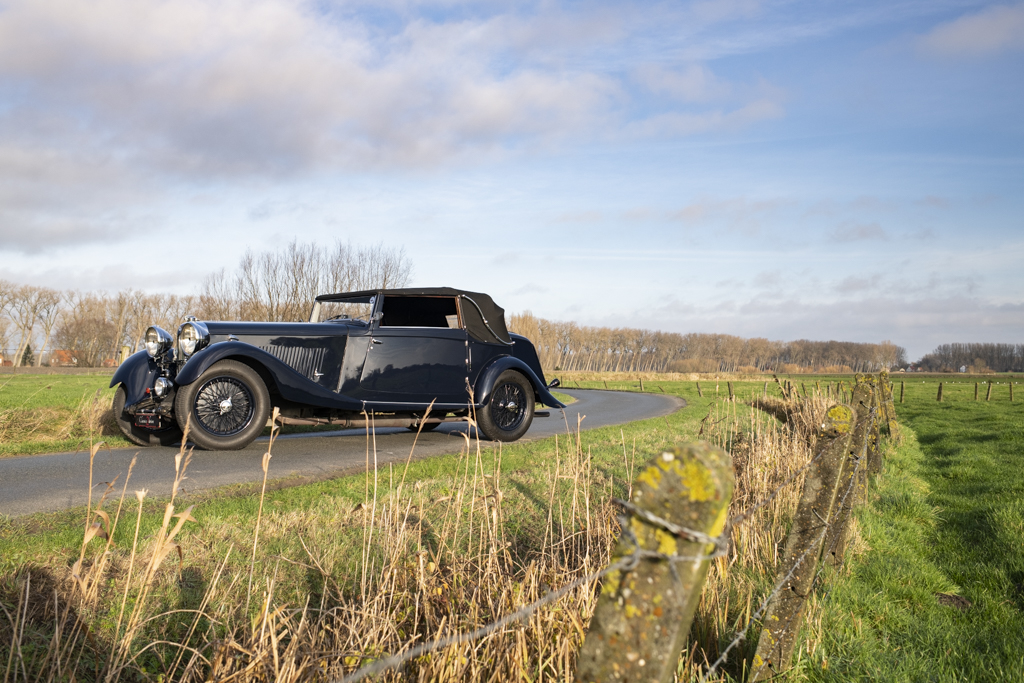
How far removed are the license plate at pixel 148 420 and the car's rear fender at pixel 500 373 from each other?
371cm

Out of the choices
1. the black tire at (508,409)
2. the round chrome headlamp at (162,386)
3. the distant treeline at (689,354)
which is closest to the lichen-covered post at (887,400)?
the black tire at (508,409)

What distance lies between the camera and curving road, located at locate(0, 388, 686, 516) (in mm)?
5191

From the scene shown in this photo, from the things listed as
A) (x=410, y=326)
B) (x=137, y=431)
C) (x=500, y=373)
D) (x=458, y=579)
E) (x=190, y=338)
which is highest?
(x=410, y=326)

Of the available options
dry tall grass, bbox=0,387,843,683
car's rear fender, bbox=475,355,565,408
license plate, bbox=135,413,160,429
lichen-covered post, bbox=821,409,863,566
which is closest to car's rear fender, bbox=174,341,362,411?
license plate, bbox=135,413,160,429

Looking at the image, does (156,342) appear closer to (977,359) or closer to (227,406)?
(227,406)

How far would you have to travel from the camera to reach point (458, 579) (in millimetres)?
3291

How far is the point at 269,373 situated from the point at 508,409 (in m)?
3.28

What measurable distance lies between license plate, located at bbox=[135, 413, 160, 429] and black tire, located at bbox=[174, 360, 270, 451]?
0.36m

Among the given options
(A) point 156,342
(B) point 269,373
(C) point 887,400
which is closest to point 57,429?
(A) point 156,342

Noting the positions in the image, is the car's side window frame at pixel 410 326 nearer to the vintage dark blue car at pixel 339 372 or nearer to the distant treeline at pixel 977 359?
the vintage dark blue car at pixel 339 372

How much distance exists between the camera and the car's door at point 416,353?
8.34m

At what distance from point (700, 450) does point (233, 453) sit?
674 centimetres

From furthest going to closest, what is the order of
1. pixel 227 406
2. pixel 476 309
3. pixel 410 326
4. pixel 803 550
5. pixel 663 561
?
pixel 476 309 → pixel 410 326 → pixel 227 406 → pixel 803 550 → pixel 663 561

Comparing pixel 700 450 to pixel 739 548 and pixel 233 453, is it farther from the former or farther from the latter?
pixel 233 453
